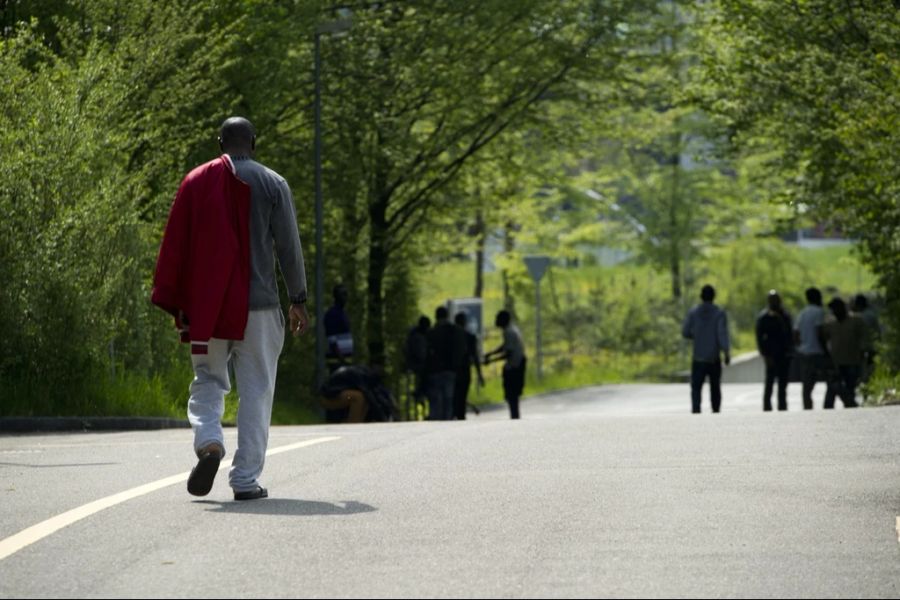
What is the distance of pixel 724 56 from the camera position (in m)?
30.1

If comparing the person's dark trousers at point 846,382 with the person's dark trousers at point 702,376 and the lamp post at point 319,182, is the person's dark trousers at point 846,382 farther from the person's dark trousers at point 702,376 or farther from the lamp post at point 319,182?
the lamp post at point 319,182

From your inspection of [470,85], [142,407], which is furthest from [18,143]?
[470,85]

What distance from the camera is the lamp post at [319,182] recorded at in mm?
29094

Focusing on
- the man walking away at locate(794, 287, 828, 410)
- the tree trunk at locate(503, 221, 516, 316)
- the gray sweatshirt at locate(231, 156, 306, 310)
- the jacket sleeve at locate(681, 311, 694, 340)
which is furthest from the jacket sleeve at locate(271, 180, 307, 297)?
the tree trunk at locate(503, 221, 516, 316)

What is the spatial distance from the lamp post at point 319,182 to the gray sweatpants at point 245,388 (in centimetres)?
1953

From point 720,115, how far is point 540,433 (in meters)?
16.6

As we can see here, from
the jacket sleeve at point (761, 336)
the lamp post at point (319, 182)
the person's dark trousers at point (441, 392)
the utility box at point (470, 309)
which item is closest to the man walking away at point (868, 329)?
the jacket sleeve at point (761, 336)

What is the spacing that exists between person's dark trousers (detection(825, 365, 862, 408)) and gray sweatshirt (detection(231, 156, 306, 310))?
53.6 feet

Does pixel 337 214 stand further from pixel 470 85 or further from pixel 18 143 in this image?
pixel 18 143

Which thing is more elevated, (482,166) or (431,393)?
Result: (482,166)

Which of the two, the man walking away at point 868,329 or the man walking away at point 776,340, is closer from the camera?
the man walking away at point 776,340

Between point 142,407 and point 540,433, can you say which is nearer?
point 540,433

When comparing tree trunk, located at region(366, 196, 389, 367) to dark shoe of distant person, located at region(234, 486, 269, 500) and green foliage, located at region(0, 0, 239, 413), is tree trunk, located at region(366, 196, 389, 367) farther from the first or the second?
dark shoe of distant person, located at region(234, 486, 269, 500)

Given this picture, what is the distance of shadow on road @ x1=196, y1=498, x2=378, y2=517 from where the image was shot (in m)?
9.17
